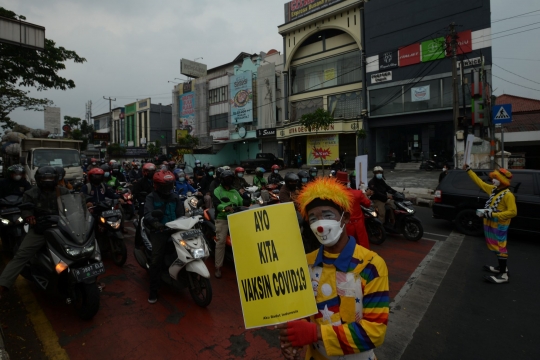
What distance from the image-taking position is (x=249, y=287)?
1.50 metres

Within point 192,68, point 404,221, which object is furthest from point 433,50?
point 192,68

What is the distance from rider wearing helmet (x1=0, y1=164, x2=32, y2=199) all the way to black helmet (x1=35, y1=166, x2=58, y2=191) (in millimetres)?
1898

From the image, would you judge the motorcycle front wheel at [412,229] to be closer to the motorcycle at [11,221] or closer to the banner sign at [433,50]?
the motorcycle at [11,221]

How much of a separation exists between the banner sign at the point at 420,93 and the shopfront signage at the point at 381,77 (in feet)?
7.05

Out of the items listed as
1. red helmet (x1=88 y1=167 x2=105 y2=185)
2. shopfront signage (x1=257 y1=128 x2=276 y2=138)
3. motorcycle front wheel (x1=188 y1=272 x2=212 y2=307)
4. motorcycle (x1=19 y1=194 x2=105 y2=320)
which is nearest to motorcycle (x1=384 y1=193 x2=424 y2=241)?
motorcycle front wheel (x1=188 y1=272 x2=212 y2=307)

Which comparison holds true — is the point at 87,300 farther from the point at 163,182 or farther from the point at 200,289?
the point at 163,182

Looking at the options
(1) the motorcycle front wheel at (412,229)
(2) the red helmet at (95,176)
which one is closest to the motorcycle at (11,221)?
(2) the red helmet at (95,176)

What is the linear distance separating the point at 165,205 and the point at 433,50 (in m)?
24.1

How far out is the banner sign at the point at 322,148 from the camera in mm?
26219

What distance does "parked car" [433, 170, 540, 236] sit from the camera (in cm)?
668

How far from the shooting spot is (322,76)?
94.4 feet

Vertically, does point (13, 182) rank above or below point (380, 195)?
above

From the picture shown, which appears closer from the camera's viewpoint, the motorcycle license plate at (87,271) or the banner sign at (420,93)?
the motorcycle license plate at (87,271)

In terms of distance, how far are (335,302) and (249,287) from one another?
0.48 meters
